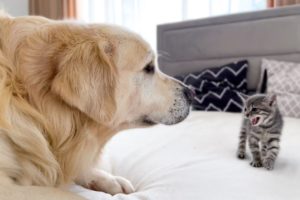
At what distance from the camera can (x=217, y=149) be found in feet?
4.05

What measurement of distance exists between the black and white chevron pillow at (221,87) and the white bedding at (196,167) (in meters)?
0.70

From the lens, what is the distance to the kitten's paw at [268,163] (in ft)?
3.24

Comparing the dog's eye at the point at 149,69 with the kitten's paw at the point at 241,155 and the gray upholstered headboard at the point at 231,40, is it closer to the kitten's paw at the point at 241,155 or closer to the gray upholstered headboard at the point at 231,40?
the kitten's paw at the point at 241,155

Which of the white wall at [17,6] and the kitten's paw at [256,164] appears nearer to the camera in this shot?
the kitten's paw at [256,164]

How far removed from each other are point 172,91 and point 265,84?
1.46m

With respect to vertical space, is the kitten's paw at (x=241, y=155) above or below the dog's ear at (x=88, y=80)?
below

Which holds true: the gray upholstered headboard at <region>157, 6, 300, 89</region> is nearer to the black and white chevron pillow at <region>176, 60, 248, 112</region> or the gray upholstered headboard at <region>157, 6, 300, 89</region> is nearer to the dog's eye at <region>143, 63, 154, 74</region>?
the black and white chevron pillow at <region>176, 60, 248, 112</region>

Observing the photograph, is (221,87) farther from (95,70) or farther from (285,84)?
(95,70)

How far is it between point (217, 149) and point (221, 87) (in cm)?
122

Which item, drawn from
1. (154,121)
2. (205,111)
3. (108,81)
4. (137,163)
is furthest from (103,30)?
(205,111)

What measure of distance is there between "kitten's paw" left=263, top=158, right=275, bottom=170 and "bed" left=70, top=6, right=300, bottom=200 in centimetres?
2

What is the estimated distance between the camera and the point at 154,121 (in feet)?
3.52

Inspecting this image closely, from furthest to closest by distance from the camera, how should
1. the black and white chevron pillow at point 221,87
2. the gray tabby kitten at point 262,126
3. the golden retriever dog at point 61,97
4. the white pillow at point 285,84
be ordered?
→ the black and white chevron pillow at point 221,87, the white pillow at point 285,84, the gray tabby kitten at point 262,126, the golden retriever dog at point 61,97

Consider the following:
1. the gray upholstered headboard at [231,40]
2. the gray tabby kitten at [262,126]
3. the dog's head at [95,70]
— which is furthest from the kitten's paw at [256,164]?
the gray upholstered headboard at [231,40]
